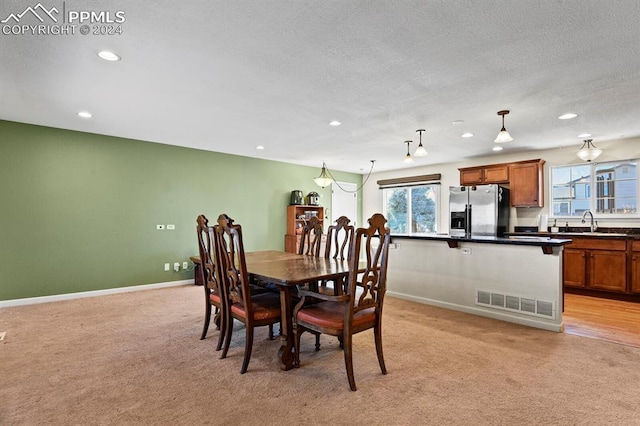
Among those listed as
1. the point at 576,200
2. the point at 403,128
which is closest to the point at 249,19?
the point at 403,128

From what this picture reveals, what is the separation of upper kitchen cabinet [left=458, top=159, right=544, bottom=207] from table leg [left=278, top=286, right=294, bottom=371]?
5268 millimetres

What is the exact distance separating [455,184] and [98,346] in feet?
22.5

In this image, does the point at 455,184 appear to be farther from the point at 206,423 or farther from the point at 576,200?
the point at 206,423

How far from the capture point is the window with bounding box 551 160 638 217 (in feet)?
16.9

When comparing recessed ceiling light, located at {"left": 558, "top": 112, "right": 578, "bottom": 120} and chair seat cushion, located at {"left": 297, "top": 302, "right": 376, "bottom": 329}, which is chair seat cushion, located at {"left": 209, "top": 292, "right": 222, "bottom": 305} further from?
recessed ceiling light, located at {"left": 558, "top": 112, "right": 578, "bottom": 120}

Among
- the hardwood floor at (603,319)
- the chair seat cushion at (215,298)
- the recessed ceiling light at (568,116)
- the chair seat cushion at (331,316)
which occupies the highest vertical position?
the recessed ceiling light at (568,116)

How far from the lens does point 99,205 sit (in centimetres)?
493

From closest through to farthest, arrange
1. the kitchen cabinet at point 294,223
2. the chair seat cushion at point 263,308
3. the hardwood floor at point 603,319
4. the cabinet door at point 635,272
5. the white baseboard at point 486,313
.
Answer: the chair seat cushion at point 263,308
the hardwood floor at point 603,319
the white baseboard at point 486,313
the cabinet door at point 635,272
the kitchen cabinet at point 294,223

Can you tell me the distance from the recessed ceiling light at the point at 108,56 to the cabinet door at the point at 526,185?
6245mm

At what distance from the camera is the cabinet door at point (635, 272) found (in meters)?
4.57

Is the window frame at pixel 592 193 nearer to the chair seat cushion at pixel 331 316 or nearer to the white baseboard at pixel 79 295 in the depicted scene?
the chair seat cushion at pixel 331 316

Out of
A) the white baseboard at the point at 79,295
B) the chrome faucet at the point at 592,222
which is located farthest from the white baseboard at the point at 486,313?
the white baseboard at the point at 79,295

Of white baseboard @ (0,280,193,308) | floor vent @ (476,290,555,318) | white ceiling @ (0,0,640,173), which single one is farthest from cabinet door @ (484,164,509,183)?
white baseboard @ (0,280,193,308)

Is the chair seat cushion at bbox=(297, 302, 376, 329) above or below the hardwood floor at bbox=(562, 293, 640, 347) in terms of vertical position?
above
